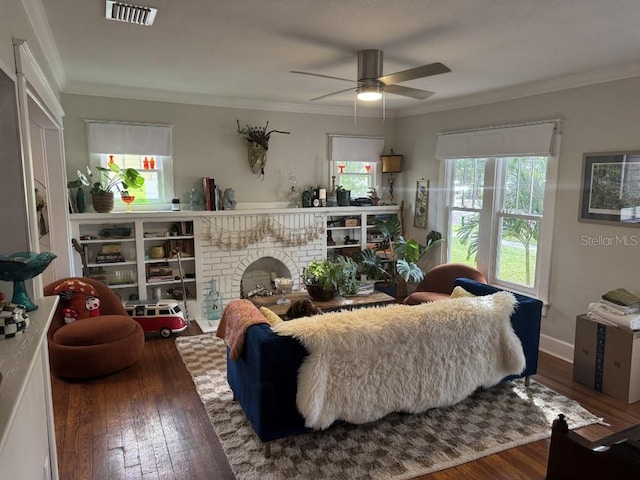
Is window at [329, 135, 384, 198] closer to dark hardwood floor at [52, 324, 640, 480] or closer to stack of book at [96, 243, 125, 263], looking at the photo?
stack of book at [96, 243, 125, 263]

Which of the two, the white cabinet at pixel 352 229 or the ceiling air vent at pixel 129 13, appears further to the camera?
the white cabinet at pixel 352 229

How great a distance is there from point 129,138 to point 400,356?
377 cm

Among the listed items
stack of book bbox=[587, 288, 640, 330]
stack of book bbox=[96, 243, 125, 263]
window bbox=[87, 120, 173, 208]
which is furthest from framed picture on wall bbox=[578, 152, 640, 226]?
stack of book bbox=[96, 243, 125, 263]

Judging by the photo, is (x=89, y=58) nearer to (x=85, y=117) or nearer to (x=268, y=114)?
(x=85, y=117)

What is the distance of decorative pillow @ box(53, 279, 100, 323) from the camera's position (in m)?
3.88

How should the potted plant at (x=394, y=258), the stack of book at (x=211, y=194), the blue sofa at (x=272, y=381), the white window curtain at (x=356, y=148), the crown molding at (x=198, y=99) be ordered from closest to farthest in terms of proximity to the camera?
the blue sofa at (x=272, y=381), the crown molding at (x=198, y=99), the stack of book at (x=211, y=194), the potted plant at (x=394, y=258), the white window curtain at (x=356, y=148)

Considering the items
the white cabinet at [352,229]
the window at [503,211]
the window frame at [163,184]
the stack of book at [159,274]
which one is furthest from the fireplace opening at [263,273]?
the window at [503,211]

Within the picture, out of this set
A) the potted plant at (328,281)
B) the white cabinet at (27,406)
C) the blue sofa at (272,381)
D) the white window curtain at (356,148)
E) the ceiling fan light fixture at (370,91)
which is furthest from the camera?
the white window curtain at (356,148)

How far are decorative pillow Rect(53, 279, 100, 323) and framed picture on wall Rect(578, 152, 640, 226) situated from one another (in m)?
4.46

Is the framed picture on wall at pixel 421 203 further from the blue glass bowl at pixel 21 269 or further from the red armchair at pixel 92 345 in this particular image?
the blue glass bowl at pixel 21 269

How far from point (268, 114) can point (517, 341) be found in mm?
3870


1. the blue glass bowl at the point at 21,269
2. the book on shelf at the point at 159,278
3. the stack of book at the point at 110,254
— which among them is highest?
the blue glass bowl at the point at 21,269

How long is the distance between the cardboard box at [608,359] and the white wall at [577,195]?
47cm

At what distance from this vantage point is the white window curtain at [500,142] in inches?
164
